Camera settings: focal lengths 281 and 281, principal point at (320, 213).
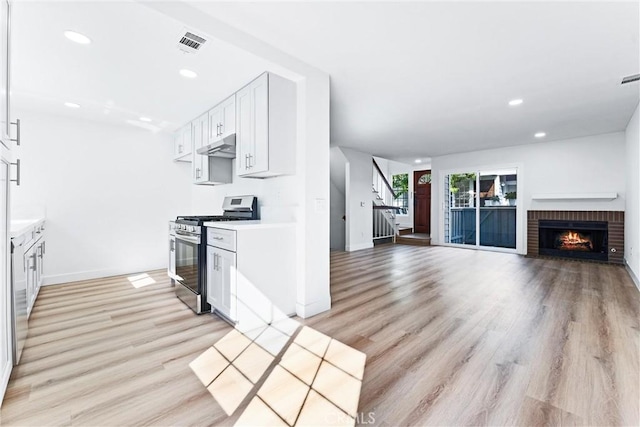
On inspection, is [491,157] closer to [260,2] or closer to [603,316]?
[603,316]

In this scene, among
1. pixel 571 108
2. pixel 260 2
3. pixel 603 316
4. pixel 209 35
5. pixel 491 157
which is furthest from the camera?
pixel 491 157

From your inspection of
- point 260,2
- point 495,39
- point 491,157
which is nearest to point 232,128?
point 260,2

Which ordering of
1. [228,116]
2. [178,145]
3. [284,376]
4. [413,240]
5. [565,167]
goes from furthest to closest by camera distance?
[413,240] < [565,167] < [178,145] < [228,116] < [284,376]

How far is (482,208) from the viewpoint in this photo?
686 centimetres

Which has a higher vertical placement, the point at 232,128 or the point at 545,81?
the point at 545,81

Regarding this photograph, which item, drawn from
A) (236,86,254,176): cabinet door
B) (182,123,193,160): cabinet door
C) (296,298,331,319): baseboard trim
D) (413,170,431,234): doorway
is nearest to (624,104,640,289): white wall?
(296,298,331,319): baseboard trim

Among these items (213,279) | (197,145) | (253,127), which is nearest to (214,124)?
(197,145)

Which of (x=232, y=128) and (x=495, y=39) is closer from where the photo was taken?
(x=495, y=39)

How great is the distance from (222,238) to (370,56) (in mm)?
2169

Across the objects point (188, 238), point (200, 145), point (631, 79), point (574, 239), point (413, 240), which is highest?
point (631, 79)

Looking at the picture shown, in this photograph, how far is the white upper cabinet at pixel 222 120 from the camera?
3.13 metres

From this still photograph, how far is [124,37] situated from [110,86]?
1103mm

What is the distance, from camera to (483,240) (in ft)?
22.6

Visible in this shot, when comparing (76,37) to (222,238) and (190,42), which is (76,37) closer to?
(190,42)
